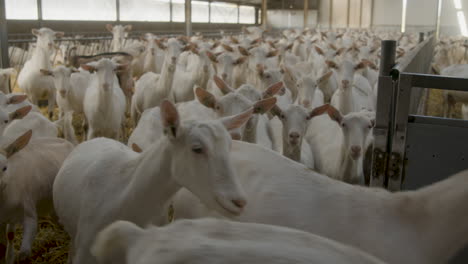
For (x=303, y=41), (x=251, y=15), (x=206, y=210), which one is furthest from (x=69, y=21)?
(x=251, y=15)

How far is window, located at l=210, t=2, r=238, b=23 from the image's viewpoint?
30.4 metres

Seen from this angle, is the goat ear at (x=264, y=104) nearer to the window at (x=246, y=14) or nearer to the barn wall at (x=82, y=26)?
the barn wall at (x=82, y=26)

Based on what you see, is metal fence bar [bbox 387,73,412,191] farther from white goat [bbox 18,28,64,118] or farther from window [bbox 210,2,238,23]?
window [bbox 210,2,238,23]

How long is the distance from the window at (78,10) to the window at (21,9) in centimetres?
46

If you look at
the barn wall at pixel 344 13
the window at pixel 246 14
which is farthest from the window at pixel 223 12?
the barn wall at pixel 344 13

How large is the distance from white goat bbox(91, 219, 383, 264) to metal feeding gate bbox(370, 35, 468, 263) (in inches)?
58.8

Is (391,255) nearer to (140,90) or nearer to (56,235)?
(56,235)

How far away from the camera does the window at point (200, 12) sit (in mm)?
27547

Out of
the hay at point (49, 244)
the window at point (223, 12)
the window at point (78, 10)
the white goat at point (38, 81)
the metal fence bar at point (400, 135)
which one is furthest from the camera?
the window at point (223, 12)

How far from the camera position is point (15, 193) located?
3.70 m

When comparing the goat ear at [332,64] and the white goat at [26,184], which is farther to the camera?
the goat ear at [332,64]

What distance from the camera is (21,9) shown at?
51.3 ft

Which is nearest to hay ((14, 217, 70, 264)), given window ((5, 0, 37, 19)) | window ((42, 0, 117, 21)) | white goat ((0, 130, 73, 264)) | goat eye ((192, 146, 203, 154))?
white goat ((0, 130, 73, 264))

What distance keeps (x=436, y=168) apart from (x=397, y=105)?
41 cm
